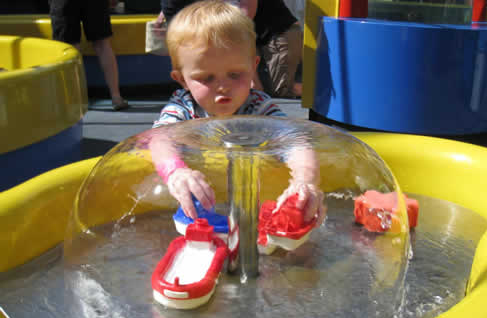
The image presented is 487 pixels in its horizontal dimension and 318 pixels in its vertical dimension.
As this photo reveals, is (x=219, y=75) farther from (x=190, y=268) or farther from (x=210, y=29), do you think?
Result: (x=190, y=268)

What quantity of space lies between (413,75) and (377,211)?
5.19ft

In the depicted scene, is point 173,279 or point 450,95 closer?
point 173,279

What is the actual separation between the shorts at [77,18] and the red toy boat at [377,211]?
98.6 inches

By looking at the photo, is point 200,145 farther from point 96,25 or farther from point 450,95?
point 96,25

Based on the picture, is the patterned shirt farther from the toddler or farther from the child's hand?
the child's hand

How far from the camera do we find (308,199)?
1.06 m

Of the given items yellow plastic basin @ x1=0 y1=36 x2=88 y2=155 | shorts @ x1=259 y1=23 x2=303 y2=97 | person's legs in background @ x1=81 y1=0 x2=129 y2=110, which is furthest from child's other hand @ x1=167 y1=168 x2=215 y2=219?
shorts @ x1=259 y1=23 x2=303 y2=97

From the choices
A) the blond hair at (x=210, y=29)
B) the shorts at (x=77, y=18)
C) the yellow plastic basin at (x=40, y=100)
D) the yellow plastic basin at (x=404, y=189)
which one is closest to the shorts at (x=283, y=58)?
the shorts at (x=77, y=18)

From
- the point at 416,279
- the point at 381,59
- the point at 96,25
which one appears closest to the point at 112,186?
the point at 416,279

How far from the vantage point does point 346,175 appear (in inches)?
41.7

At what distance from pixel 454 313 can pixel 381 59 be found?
6.31ft

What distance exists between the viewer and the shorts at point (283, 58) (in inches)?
145

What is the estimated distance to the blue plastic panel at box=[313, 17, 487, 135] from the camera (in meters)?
2.43

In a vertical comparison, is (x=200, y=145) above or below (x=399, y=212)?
above
